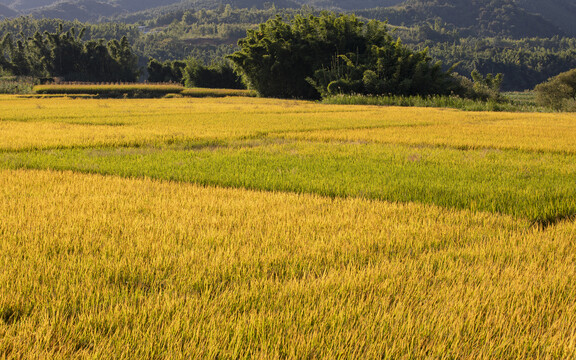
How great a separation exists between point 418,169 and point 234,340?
17.6 feet

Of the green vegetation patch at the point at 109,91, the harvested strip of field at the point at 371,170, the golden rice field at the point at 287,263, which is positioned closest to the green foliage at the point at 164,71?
the green vegetation patch at the point at 109,91

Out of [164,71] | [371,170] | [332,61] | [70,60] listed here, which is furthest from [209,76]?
[371,170]

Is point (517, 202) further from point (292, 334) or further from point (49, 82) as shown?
point (49, 82)

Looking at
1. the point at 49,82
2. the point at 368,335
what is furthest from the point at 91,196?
the point at 49,82

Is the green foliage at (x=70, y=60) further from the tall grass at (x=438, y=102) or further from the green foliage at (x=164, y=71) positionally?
the tall grass at (x=438, y=102)

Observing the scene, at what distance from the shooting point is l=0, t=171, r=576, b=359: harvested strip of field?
6.49ft

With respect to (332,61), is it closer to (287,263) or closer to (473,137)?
(473,137)

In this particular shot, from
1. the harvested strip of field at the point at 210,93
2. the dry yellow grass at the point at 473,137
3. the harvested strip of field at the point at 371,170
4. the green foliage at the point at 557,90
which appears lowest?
the harvested strip of field at the point at 371,170

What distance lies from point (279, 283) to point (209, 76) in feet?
187

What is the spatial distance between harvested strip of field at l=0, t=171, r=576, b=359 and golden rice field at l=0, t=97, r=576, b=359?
1 centimetres

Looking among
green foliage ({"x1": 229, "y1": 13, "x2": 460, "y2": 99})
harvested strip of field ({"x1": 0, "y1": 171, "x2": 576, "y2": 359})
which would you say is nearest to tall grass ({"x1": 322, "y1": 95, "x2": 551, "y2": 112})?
green foliage ({"x1": 229, "y1": 13, "x2": 460, "y2": 99})

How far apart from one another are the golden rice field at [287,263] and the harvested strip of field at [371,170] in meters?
0.04

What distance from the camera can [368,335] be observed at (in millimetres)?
2031

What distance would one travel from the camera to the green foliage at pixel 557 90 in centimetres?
4347
